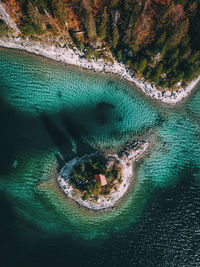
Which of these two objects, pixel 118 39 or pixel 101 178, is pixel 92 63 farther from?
pixel 101 178

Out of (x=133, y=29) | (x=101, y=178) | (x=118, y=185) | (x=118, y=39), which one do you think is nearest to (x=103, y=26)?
(x=118, y=39)

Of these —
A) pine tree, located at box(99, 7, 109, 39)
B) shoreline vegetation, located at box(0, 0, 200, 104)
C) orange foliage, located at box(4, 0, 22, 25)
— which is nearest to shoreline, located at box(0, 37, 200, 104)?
shoreline vegetation, located at box(0, 0, 200, 104)

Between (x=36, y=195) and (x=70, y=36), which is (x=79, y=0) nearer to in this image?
(x=70, y=36)

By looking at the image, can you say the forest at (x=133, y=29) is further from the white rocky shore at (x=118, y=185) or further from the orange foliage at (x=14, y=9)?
the white rocky shore at (x=118, y=185)

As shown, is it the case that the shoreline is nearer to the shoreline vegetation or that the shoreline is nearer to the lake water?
the shoreline vegetation

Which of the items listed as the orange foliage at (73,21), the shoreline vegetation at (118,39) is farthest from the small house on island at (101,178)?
the orange foliage at (73,21)

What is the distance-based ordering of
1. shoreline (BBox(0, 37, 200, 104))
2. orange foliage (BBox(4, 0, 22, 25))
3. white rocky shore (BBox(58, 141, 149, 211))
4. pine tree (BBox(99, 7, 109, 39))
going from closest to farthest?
pine tree (BBox(99, 7, 109, 39)) → orange foliage (BBox(4, 0, 22, 25)) → shoreline (BBox(0, 37, 200, 104)) → white rocky shore (BBox(58, 141, 149, 211))

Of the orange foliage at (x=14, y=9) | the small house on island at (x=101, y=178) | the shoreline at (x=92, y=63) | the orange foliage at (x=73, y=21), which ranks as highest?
the orange foliage at (x=14, y=9)
